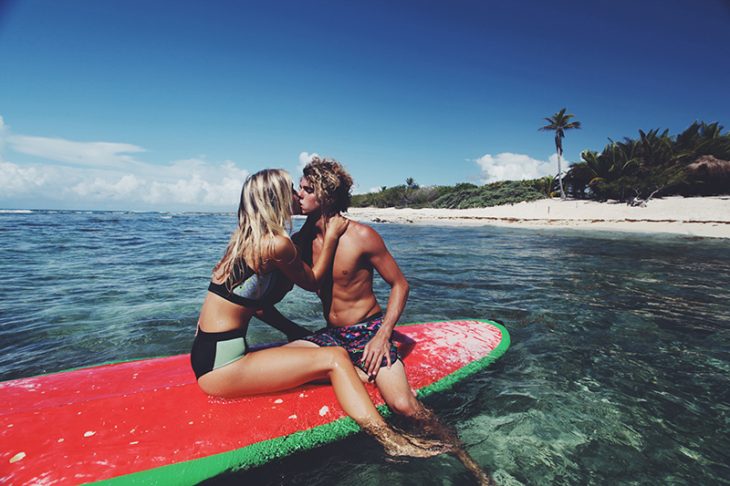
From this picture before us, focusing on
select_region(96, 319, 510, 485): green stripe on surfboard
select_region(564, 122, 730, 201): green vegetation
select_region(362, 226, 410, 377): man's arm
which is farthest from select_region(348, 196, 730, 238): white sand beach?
select_region(96, 319, 510, 485): green stripe on surfboard

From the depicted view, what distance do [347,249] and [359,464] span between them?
1693 mm

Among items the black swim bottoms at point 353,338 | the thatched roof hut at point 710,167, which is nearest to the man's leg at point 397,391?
the black swim bottoms at point 353,338

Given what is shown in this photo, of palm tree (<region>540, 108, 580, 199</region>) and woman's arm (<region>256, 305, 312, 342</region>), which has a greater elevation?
palm tree (<region>540, 108, 580, 199</region>)

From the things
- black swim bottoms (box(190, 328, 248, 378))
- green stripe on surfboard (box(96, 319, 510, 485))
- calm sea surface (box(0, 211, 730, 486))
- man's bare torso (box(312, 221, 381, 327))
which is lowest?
calm sea surface (box(0, 211, 730, 486))

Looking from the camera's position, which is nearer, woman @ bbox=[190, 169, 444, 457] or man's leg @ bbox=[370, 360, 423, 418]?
woman @ bbox=[190, 169, 444, 457]

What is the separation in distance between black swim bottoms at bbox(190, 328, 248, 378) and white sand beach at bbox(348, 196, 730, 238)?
24829mm

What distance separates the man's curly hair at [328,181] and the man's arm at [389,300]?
393 mm

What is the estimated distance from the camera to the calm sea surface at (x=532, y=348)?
2.67 meters

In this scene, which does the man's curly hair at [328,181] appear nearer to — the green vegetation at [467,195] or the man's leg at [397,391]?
the man's leg at [397,391]

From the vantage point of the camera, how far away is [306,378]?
8.95 feet

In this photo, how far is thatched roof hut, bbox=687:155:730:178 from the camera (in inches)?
1080

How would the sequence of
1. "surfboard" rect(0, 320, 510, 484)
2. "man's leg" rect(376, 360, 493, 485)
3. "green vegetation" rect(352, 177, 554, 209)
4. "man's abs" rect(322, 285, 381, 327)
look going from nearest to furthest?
"surfboard" rect(0, 320, 510, 484) → "man's leg" rect(376, 360, 493, 485) → "man's abs" rect(322, 285, 381, 327) → "green vegetation" rect(352, 177, 554, 209)

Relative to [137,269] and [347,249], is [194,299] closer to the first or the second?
[137,269]

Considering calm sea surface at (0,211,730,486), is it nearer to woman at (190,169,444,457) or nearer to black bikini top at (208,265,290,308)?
woman at (190,169,444,457)
